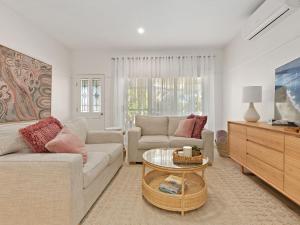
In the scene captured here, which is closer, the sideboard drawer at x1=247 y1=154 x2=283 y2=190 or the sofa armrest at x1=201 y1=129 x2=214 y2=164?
the sideboard drawer at x1=247 y1=154 x2=283 y2=190

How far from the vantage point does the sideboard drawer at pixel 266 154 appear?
6.78ft

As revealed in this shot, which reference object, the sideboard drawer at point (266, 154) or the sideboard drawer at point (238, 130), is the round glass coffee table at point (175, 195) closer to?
the sideboard drawer at point (266, 154)

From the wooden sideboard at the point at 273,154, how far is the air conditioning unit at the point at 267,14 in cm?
140

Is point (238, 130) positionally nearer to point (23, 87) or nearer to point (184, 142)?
point (184, 142)

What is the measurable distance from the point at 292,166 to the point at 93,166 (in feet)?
6.07

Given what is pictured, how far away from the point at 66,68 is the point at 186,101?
10.5ft

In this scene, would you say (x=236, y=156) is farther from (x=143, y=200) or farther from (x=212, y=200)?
(x=143, y=200)

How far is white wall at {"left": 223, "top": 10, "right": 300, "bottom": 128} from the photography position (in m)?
2.67

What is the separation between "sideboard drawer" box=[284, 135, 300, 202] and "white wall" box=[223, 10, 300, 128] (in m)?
1.27

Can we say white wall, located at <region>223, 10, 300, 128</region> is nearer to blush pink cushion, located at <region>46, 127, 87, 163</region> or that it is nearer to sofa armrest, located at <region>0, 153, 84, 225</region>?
blush pink cushion, located at <region>46, 127, 87, 163</region>

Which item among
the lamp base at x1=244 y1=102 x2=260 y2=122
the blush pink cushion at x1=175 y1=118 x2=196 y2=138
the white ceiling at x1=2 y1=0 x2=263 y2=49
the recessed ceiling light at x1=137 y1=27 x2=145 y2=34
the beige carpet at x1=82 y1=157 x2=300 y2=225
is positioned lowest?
the beige carpet at x1=82 y1=157 x2=300 y2=225

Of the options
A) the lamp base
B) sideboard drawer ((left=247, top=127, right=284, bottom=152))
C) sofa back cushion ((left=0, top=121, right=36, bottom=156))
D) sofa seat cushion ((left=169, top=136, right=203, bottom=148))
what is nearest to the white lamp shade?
the lamp base

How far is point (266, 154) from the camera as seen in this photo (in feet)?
7.62

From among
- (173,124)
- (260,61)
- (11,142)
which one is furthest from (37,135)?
(260,61)
